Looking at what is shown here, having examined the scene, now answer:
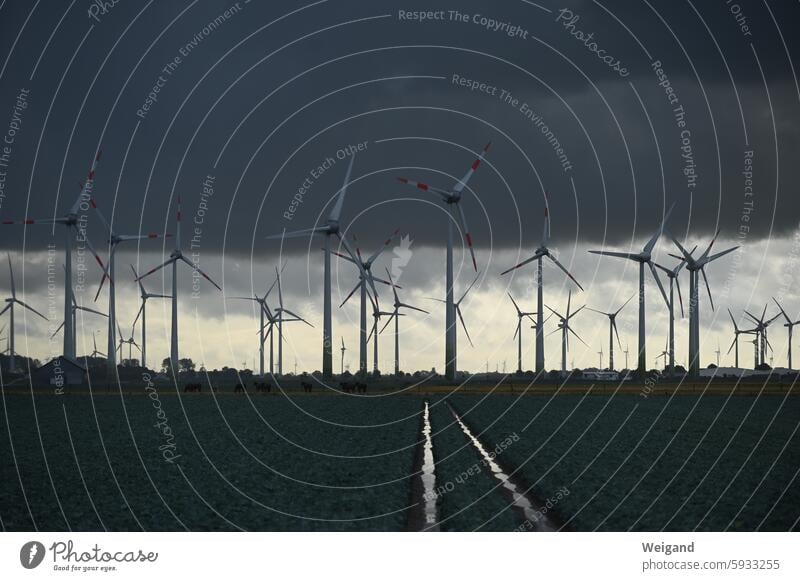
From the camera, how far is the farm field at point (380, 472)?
27812 mm

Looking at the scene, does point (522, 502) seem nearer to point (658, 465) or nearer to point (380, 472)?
point (380, 472)


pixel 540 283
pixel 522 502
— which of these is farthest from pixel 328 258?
pixel 522 502

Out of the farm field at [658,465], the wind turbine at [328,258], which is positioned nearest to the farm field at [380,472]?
the farm field at [658,465]

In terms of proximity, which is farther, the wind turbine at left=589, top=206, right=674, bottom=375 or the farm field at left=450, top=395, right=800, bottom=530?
the wind turbine at left=589, top=206, right=674, bottom=375

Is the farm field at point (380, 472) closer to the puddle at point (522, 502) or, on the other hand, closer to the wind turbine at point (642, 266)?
the puddle at point (522, 502)

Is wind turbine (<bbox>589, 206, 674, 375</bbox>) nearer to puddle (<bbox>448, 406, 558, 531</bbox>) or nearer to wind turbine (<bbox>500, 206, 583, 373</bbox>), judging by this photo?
wind turbine (<bbox>500, 206, 583, 373</bbox>)

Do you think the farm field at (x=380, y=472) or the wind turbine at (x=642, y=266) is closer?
the farm field at (x=380, y=472)

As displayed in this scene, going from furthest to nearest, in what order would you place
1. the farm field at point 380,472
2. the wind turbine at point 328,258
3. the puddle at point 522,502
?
the wind turbine at point 328,258 → the farm field at point 380,472 → the puddle at point 522,502

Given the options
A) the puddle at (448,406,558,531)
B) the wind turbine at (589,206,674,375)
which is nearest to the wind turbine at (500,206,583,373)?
the wind turbine at (589,206,674,375)

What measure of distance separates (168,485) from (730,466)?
2539 cm

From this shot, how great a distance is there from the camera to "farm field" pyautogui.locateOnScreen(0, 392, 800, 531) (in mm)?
27812

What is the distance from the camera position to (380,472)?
38906mm

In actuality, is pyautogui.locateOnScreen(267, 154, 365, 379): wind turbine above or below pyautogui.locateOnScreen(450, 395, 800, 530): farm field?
above

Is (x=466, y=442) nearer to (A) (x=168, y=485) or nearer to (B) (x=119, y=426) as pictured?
(A) (x=168, y=485)
